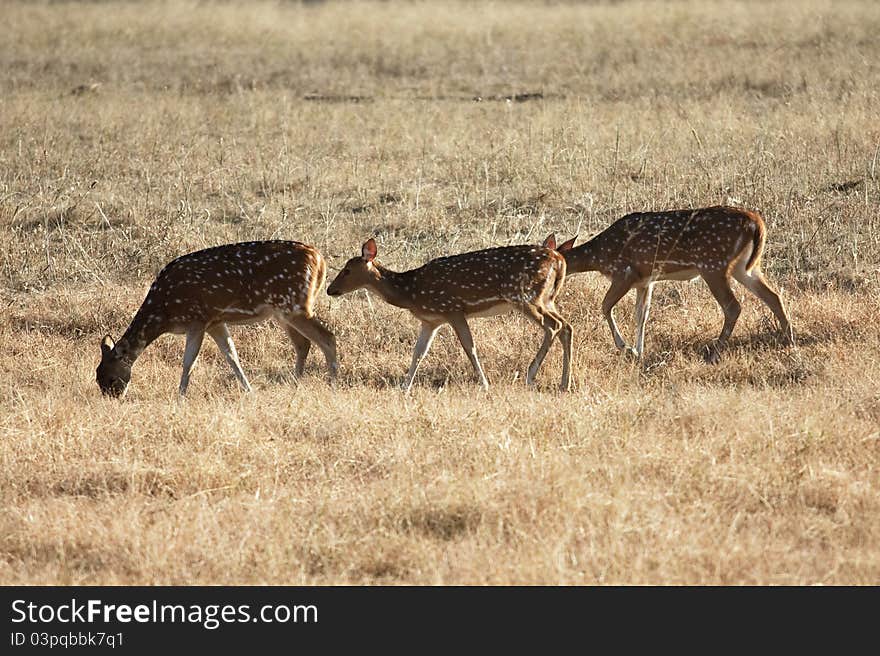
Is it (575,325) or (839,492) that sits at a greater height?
(839,492)

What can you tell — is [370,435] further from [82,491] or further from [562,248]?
[562,248]

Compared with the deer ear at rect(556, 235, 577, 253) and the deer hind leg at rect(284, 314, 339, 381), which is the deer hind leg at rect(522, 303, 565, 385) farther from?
the deer hind leg at rect(284, 314, 339, 381)

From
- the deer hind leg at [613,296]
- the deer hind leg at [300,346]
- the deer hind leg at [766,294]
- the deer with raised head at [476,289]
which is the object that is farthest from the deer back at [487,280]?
the deer hind leg at [766,294]

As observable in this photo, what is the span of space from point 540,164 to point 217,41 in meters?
11.4

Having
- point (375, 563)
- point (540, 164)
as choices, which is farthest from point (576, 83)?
point (375, 563)

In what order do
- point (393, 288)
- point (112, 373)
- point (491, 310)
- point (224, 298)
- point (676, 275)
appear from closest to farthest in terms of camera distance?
1. point (112, 373)
2. point (224, 298)
3. point (491, 310)
4. point (393, 288)
5. point (676, 275)

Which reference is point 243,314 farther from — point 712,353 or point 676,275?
point 712,353

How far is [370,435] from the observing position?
8242mm

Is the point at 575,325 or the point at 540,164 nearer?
the point at 575,325

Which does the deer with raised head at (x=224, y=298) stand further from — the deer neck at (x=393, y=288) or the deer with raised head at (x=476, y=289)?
the deer neck at (x=393, y=288)

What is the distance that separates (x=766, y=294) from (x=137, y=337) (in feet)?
16.3

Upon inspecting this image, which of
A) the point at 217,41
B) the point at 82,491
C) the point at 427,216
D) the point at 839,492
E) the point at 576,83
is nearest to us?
the point at 839,492

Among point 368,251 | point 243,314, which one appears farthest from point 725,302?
point 243,314

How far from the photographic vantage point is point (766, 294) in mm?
10812
